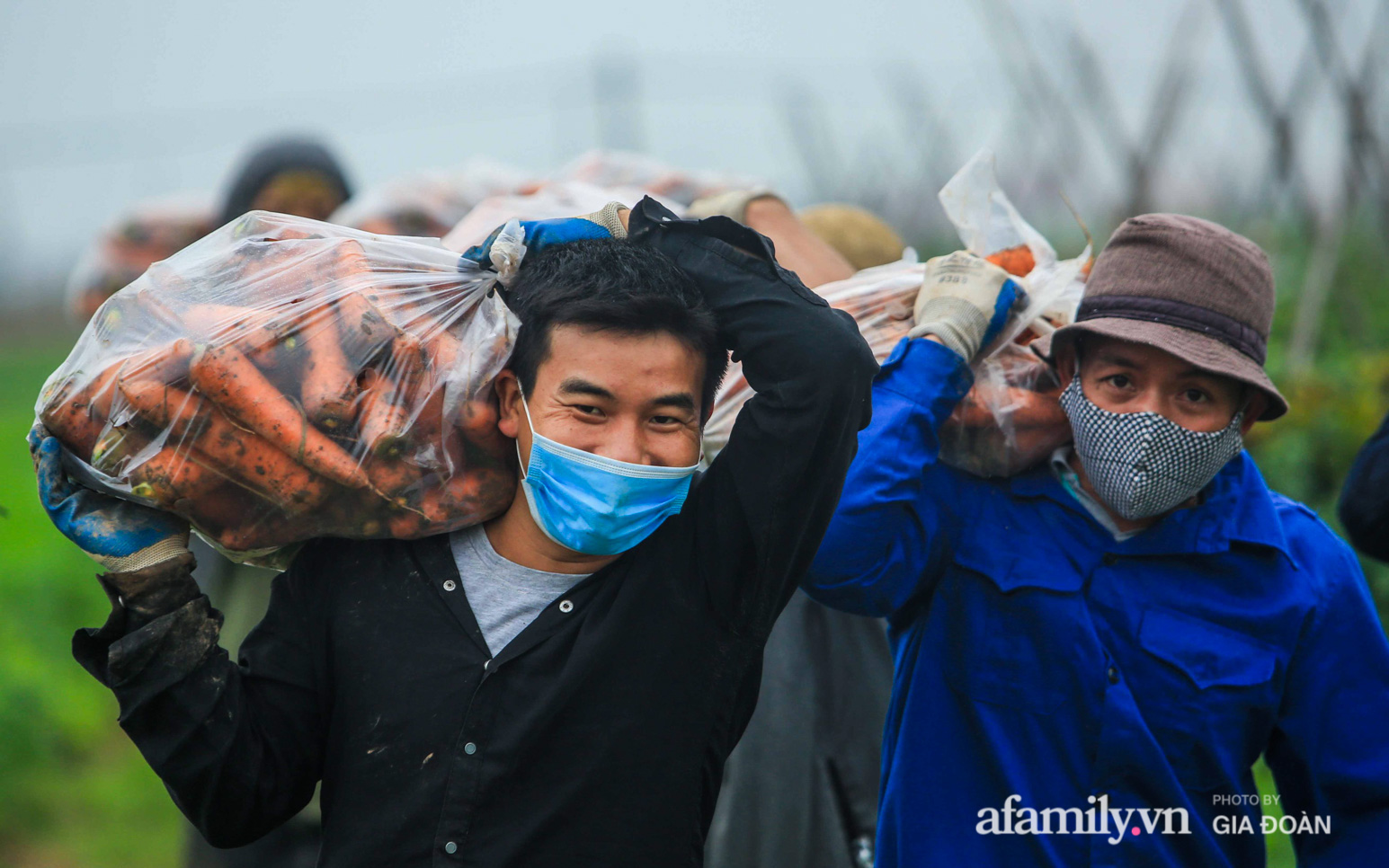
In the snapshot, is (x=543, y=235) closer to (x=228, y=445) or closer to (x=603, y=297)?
(x=603, y=297)

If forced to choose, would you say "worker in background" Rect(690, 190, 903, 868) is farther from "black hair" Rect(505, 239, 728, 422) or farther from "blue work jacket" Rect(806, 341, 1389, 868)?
"black hair" Rect(505, 239, 728, 422)

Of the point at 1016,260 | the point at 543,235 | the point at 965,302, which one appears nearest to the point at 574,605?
the point at 543,235

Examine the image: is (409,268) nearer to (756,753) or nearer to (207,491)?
(207,491)

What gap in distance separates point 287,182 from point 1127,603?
3129 mm

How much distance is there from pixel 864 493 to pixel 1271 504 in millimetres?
745

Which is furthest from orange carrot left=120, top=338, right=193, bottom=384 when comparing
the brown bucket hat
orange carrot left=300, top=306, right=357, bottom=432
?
the brown bucket hat

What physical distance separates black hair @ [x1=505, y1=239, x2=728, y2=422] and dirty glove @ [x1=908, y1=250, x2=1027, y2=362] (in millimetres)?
414

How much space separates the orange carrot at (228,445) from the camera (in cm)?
152

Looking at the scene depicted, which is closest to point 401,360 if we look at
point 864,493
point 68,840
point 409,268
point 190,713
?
point 409,268

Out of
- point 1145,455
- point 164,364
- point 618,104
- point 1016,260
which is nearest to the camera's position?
point 164,364

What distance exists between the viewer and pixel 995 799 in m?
1.99

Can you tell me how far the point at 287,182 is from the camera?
155 inches

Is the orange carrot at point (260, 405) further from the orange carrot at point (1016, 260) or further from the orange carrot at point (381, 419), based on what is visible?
the orange carrot at point (1016, 260)

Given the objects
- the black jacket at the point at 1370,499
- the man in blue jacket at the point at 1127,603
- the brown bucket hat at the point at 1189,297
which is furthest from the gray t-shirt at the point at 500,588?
the black jacket at the point at 1370,499
